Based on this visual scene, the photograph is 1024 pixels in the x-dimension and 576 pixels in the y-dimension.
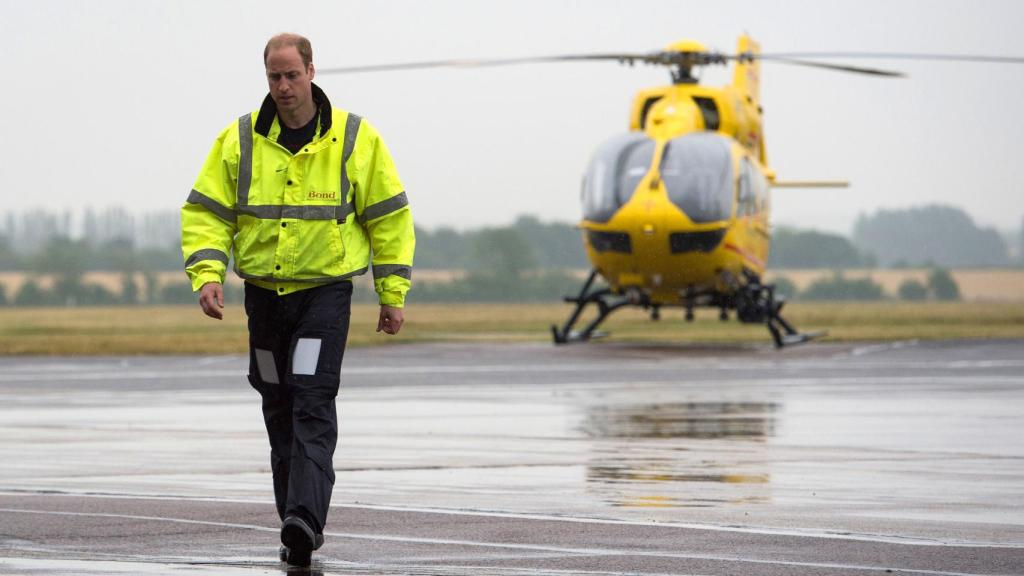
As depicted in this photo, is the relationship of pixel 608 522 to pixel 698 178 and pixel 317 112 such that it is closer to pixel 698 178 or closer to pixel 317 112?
pixel 317 112

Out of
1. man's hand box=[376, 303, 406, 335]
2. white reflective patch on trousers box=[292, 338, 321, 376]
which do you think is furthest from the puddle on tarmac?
white reflective patch on trousers box=[292, 338, 321, 376]

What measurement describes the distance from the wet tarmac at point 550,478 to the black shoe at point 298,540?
12cm

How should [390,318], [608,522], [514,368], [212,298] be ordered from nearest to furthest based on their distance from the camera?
1. [212,298]
2. [390,318]
3. [608,522]
4. [514,368]

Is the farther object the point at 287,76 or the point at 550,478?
the point at 550,478

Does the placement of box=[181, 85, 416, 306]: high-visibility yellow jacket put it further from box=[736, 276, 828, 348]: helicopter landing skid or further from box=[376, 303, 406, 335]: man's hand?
box=[736, 276, 828, 348]: helicopter landing skid

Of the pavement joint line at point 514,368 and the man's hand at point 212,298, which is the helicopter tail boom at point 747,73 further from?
the man's hand at point 212,298

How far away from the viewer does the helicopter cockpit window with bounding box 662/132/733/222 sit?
29.2 metres

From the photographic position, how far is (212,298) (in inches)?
269

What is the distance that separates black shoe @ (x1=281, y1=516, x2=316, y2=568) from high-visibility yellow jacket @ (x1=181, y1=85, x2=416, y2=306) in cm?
91

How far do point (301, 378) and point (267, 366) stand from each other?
0.69 feet

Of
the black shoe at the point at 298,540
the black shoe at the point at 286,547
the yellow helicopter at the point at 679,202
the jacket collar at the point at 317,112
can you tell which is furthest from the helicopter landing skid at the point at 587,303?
the black shoe at the point at 298,540

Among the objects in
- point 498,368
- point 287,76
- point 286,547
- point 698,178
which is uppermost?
point 287,76

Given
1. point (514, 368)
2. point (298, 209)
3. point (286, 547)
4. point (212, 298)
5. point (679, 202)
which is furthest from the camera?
point (679, 202)

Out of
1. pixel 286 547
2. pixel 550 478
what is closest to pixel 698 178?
pixel 550 478
